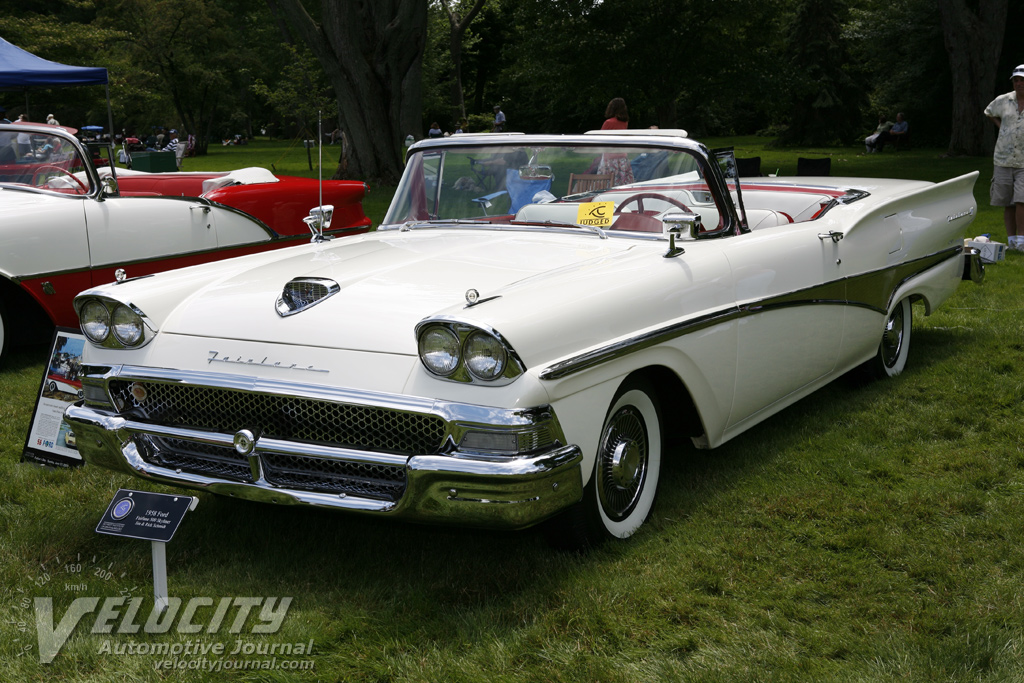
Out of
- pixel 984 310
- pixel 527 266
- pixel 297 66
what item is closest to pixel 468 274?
pixel 527 266

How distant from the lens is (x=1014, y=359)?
5504 millimetres

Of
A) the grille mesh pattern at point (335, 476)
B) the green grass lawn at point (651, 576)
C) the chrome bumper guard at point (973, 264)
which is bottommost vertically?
the green grass lawn at point (651, 576)

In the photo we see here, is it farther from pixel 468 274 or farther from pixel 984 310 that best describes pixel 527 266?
pixel 984 310

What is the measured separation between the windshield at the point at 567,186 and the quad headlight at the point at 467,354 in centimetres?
145

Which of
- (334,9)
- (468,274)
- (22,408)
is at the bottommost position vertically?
(22,408)

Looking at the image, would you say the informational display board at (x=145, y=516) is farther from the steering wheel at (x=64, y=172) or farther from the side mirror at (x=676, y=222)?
the steering wheel at (x=64, y=172)

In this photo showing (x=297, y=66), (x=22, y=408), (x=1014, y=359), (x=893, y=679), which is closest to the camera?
(x=893, y=679)

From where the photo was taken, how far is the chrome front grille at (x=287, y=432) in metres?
2.83

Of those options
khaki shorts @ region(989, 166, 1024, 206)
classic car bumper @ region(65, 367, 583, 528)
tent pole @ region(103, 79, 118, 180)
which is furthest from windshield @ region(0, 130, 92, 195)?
khaki shorts @ region(989, 166, 1024, 206)

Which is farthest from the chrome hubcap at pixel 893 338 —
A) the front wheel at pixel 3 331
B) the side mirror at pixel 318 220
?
the front wheel at pixel 3 331

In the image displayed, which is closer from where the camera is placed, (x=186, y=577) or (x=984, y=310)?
(x=186, y=577)

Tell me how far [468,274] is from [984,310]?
Result: 4.92 metres

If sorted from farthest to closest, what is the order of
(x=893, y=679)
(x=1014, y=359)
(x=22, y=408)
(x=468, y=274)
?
(x=1014, y=359) → (x=22, y=408) → (x=468, y=274) → (x=893, y=679)

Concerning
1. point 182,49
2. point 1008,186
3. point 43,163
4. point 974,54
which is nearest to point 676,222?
point 43,163
